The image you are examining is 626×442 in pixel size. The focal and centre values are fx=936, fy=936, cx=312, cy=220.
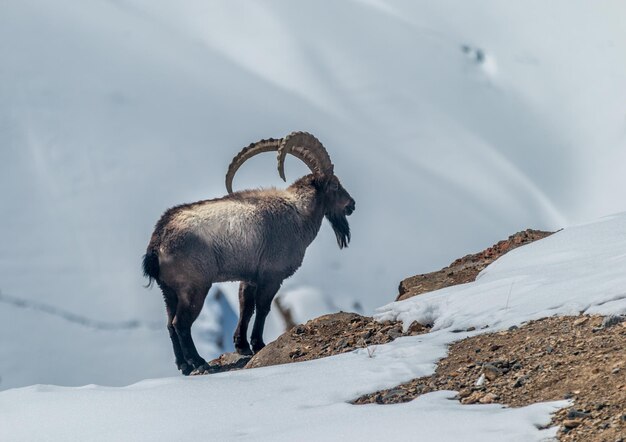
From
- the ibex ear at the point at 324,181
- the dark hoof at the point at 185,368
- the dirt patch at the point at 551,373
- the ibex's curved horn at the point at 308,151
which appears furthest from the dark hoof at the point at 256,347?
the dirt patch at the point at 551,373

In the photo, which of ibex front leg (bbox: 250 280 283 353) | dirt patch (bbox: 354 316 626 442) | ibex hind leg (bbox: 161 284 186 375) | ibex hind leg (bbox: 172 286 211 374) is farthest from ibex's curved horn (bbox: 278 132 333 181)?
dirt patch (bbox: 354 316 626 442)

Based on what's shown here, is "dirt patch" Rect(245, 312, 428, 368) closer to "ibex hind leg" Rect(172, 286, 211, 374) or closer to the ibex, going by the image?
the ibex

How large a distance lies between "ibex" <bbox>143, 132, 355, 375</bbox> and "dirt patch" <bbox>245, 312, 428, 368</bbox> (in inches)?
60.8

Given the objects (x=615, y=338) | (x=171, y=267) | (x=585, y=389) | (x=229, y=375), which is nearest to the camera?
(x=585, y=389)

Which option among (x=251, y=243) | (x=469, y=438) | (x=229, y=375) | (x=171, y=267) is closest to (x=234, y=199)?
(x=251, y=243)

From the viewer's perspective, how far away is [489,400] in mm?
6676

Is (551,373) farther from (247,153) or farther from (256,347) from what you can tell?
(247,153)

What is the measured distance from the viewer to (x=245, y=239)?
1295 centimetres

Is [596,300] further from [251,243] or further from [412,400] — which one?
[251,243]

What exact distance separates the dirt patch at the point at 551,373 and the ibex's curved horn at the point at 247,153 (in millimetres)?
5996

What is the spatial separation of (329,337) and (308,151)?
415 centimetres

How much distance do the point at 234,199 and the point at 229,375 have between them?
15.8ft

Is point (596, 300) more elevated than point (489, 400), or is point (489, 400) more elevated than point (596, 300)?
point (596, 300)

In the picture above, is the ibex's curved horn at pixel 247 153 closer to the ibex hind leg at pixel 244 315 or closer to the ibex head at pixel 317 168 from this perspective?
the ibex head at pixel 317 168
